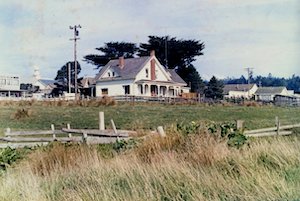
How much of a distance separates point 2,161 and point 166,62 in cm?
1272

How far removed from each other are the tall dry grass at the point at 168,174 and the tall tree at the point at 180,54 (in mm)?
8662

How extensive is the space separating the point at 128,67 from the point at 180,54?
2303 mm

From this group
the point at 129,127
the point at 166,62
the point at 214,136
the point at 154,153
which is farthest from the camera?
the point at 166,62

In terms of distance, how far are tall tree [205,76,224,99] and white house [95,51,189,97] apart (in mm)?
905

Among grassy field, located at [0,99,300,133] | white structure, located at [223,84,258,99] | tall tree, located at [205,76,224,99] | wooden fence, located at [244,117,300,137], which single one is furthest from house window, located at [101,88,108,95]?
wooden fence, located at [244,117,300,137]

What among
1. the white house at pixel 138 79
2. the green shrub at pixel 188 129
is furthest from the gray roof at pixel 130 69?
the green shrub at pixel 188 129

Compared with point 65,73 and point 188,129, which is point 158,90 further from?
point 188,129

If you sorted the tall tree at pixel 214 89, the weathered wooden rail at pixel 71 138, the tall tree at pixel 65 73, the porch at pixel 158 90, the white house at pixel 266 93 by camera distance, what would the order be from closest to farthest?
the weathered wooden rail at pixel 71 138 < the tall tree at pixel 65 73 < the white house at pixel 266 93 < the tall tree at pixel 214 89 < the porch at pixel 158 90

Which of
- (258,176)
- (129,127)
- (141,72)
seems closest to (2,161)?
(258,176)

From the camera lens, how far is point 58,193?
17.5 feet

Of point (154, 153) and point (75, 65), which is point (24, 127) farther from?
point (154, 153)

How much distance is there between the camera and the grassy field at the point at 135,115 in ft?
44.8

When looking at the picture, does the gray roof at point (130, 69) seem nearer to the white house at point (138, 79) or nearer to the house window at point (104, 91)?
the white house at point (138, 79)

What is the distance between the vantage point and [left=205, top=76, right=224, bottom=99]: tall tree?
16.0 meters
